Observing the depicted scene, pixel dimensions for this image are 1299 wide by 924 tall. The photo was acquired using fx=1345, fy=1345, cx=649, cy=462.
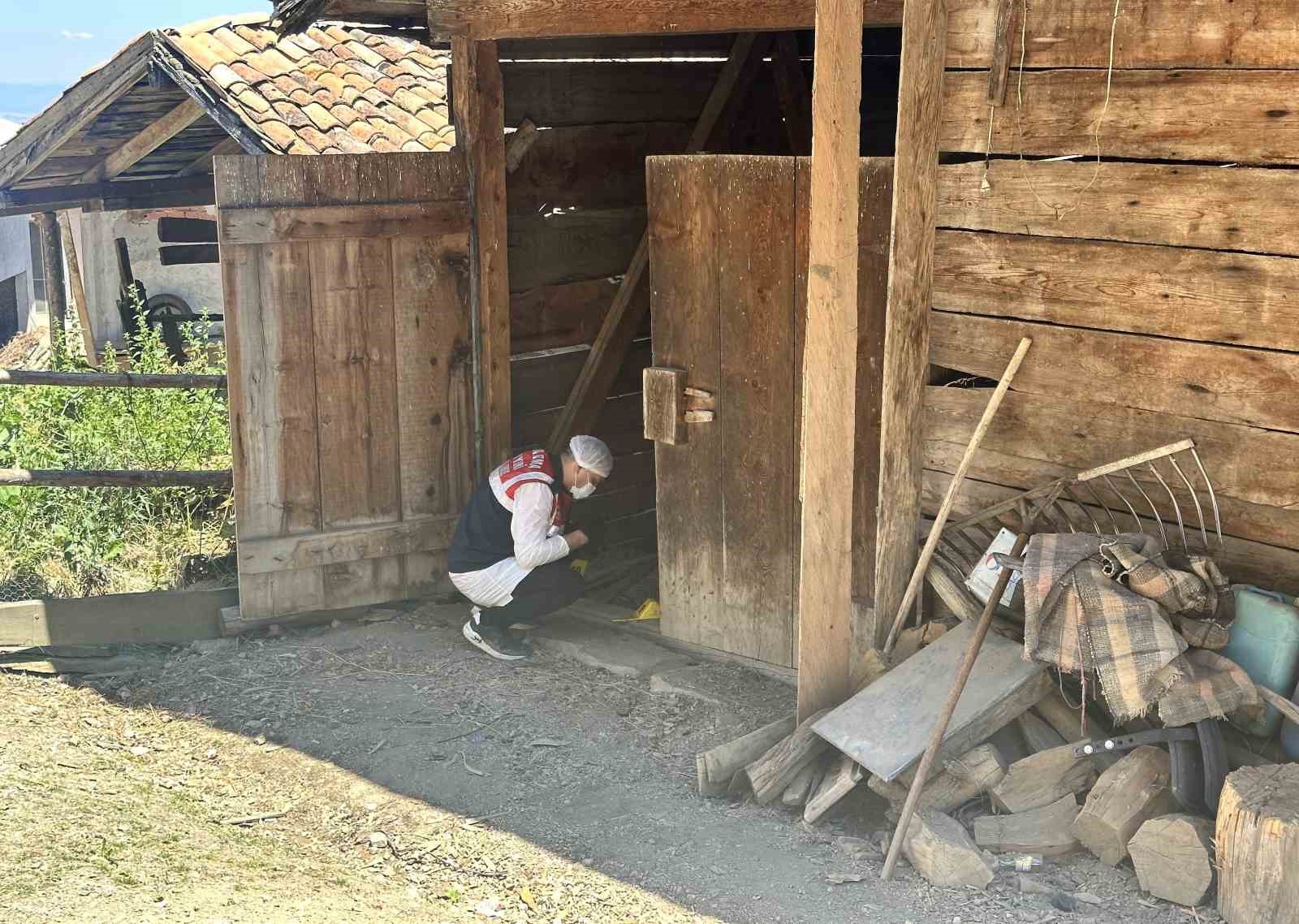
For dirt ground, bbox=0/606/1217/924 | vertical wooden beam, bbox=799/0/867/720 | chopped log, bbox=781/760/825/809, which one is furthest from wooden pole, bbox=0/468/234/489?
chopped log, bbox=781/760/825/809

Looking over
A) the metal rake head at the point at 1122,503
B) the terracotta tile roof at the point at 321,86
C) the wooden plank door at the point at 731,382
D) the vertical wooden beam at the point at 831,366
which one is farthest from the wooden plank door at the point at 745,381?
the terracotta tile roof at the point at 321,86

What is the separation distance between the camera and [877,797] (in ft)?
14.9

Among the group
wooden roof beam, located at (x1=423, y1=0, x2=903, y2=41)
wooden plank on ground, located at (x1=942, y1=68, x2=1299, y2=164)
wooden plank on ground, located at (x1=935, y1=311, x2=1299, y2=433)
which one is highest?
wooden roof beam, located at (x1=423, y1=0, x2=903, y2=41)

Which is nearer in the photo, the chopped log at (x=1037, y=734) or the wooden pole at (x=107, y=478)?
the chopped log at (x=1037, y=734)

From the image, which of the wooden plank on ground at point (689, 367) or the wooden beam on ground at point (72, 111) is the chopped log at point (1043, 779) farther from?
the wooden beam on ground at point (72, 111)

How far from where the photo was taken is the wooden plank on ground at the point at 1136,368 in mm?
3900

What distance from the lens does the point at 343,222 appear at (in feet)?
19.5

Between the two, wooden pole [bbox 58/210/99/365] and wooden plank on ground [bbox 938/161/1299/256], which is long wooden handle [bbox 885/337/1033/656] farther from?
wooden pole [bbox 58/210/99/365]

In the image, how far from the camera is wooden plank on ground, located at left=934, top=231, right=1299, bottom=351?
3.87 metres

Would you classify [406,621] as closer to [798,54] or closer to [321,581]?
[321,581]

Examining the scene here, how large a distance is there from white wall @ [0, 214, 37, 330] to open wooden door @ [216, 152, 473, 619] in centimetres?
1337

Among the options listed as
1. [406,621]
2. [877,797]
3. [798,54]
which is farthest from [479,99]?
[877,797]

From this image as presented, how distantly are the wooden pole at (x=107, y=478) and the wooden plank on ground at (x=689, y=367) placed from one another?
2.12 m

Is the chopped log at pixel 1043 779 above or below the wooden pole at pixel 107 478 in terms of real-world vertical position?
below
